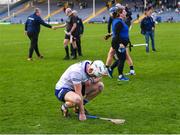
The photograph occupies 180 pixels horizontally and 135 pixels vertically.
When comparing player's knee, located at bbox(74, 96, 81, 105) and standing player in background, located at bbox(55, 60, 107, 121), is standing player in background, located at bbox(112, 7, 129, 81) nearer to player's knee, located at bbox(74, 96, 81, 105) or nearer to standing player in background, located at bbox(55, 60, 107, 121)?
standing player in background, located at bbox(55, 60, 107, 121)

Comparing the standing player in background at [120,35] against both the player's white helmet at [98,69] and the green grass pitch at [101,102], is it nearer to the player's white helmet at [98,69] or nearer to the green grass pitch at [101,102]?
the green grass pitch at [101,102]

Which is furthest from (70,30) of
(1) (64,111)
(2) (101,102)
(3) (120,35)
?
(1) (64,111)

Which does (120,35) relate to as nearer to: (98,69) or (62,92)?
(62,92)

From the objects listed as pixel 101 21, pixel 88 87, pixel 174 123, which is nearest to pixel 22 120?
pixel 88 87

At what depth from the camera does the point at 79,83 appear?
7965 mm

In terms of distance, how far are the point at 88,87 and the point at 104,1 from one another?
2540 inches

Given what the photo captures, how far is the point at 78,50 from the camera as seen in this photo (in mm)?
19781

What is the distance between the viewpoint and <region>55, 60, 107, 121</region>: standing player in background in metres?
7.77

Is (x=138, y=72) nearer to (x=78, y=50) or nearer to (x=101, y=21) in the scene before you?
(x=78, y=50)

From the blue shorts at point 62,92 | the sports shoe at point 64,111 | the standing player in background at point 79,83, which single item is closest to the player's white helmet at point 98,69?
the standing player in background at point 79,83

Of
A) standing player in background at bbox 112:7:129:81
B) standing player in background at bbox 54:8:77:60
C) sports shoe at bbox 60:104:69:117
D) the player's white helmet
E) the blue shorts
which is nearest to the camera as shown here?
the player's white helmet

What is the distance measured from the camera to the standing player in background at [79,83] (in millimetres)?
7770

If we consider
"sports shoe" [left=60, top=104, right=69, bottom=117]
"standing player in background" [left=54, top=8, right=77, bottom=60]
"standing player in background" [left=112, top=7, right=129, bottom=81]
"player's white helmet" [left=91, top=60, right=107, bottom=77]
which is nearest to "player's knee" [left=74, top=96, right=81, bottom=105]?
"sports shoe" [left=60, top=104, right=69, bottom=117]

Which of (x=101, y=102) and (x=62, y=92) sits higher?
(x=62, y=92)
